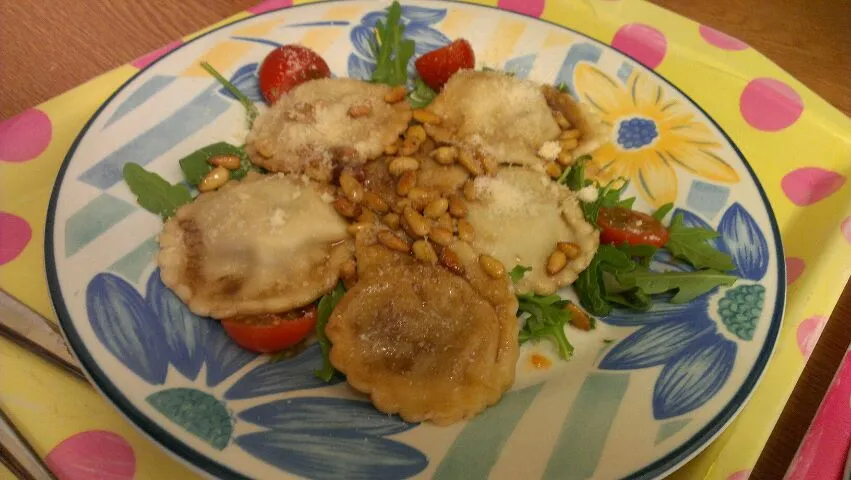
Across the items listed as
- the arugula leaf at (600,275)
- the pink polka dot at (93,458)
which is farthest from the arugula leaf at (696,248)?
the pink polka dot at (93,458)

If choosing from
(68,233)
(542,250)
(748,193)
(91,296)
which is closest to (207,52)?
(68,233)

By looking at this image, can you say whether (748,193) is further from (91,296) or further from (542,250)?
(91,296)

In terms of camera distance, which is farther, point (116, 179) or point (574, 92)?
point (574, 92)

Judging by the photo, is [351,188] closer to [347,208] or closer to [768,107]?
[347,208]

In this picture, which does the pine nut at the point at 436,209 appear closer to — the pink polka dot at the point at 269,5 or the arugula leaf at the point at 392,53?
the arugula leaf at the point at 392,53

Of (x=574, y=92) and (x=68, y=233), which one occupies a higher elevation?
(x=574, y=92)

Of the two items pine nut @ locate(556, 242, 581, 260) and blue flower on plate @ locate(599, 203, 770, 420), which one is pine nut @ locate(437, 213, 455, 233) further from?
blue flower on plate @ locate(599, 203, 770, 420)

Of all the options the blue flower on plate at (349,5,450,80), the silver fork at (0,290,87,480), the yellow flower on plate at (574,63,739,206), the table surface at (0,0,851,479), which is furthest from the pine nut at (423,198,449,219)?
the table surface at (0,0,851,479)
